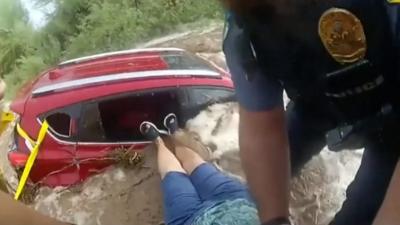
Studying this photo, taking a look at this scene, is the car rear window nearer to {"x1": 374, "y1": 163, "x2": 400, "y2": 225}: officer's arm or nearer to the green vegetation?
the green vegetation

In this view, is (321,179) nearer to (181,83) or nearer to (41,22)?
(181,83)

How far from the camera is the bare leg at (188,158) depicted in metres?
0.70

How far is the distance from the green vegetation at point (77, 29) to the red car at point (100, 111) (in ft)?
0.16

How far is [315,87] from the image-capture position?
46 cm

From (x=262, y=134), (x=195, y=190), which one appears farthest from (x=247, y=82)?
(x=195, y=190)

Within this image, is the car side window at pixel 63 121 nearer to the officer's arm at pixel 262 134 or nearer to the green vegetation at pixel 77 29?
the green vegetation at pixel 77 29

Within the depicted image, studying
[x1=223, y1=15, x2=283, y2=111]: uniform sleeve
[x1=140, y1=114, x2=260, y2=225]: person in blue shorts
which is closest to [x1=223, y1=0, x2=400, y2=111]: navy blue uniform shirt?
[x1=223, y1=15, x2=283, y2=111]: uniform sleeve

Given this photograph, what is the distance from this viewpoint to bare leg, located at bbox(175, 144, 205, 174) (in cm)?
70

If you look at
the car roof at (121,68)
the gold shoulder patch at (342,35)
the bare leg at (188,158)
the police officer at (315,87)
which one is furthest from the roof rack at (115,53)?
the gold shoulder patch at (342,35)

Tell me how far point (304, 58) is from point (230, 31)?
0.06 metres

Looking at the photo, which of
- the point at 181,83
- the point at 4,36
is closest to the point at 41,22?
the point at 4,36

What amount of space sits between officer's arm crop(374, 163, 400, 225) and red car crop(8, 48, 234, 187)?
0.95 feet

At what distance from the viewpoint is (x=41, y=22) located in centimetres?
77

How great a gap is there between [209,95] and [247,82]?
0.69 feet
